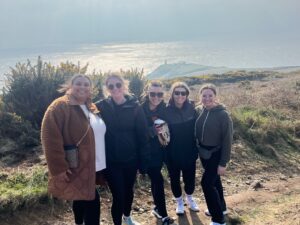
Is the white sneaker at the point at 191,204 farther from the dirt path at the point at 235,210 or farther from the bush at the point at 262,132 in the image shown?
the bush at the point at 262,132

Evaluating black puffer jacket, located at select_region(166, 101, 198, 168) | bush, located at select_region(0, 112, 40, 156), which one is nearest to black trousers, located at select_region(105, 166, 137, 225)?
black puffer jacket, located at select_region(166, 101, 198, 168)

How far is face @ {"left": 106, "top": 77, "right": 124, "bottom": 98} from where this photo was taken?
171 inches

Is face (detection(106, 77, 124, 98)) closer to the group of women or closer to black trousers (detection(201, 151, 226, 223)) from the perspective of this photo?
the group of women

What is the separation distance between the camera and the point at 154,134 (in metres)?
4.71

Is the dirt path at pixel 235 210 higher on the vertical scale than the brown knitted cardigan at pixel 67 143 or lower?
lower

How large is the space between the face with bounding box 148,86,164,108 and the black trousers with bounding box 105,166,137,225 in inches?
36.5

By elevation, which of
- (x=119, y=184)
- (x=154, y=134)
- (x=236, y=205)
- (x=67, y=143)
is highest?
(x=67, y=143)

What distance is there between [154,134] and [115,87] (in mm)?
820

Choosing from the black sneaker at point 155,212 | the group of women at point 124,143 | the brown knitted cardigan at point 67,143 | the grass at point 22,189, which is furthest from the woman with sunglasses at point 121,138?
the grass at point 22,189

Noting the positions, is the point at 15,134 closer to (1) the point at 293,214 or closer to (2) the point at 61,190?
(2) the point at 61,190

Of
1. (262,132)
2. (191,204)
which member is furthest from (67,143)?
(262,132)

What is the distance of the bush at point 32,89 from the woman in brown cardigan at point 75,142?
4404 mm

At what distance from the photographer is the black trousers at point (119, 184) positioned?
4301 millimetres

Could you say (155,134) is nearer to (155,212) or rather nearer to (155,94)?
(155,94)
